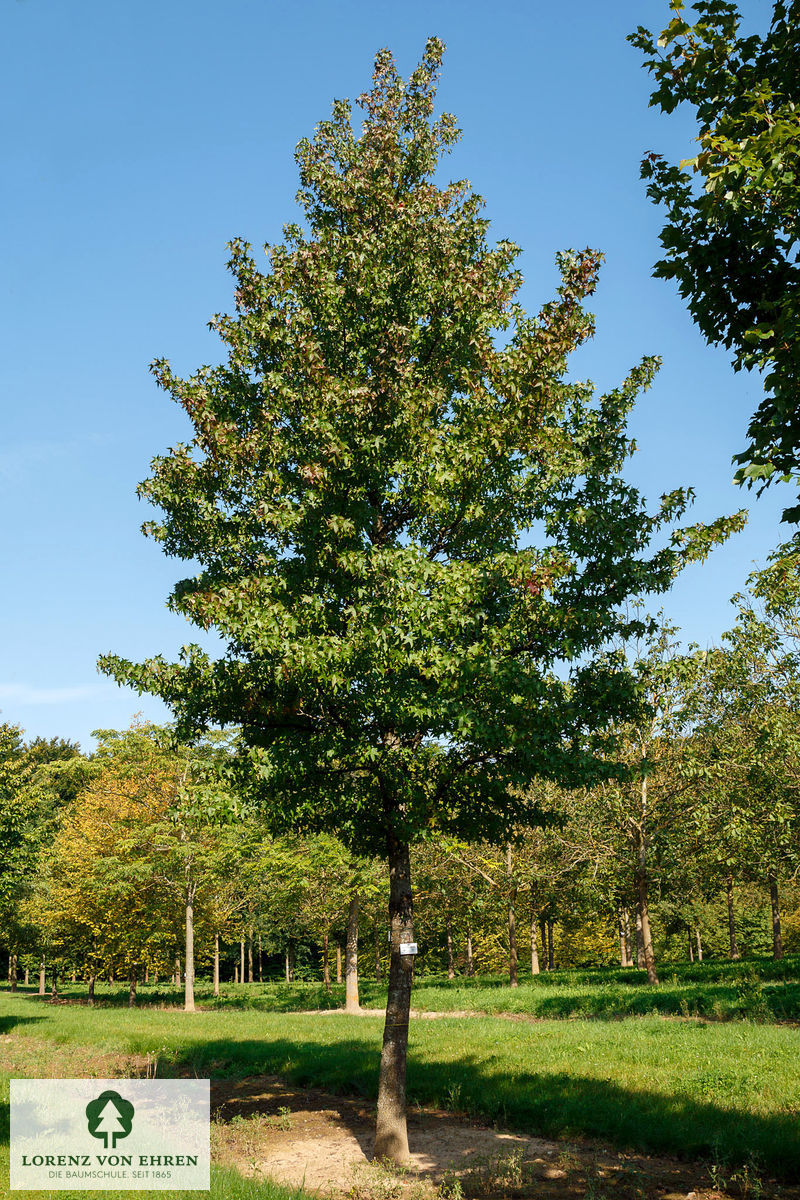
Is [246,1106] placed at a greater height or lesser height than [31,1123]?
lesser

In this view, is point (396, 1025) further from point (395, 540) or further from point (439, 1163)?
point (395, 540)

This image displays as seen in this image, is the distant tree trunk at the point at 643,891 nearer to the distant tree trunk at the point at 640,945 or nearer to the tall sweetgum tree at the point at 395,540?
the distant tree trunk at the point at 640,945

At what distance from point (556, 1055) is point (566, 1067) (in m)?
1.25

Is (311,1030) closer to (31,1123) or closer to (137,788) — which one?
(31,1123)

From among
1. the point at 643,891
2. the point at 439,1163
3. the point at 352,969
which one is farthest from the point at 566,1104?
the point at 352,969

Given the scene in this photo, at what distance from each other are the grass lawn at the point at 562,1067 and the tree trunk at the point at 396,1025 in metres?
2.43

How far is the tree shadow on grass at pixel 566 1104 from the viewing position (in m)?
10.0

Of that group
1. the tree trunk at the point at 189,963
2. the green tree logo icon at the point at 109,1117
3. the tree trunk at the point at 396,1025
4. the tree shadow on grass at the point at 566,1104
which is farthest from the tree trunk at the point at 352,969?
the tree trunk at the point at 396,1025

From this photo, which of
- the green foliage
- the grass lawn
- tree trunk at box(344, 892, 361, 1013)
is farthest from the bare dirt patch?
tree trunk at box(344, 892, 361, 1013)

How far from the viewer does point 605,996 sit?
24938 mm

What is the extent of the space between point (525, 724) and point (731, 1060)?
8943 millimetres

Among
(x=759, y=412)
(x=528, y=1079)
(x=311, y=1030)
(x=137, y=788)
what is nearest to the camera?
(x=759, y=412)

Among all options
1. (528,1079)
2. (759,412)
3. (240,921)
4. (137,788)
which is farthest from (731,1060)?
(240,921)

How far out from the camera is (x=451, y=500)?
11.5 meters
